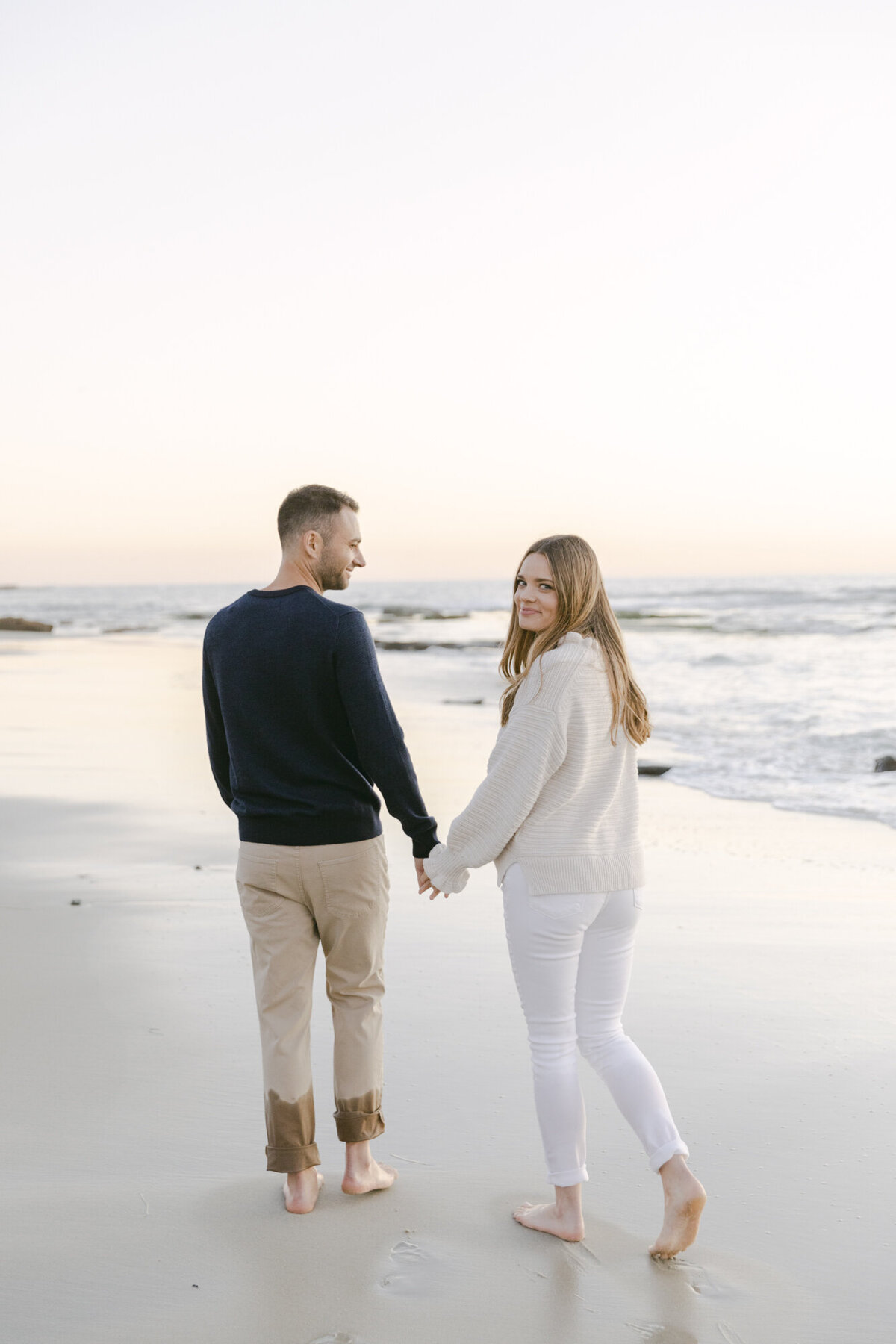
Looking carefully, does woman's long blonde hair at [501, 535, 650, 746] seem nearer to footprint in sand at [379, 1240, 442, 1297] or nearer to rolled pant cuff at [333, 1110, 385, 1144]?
rolled pant cuff at [333, 1110, 385, 1144]

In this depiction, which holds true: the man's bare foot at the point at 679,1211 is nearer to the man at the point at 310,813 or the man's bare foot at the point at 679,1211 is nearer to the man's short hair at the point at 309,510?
the man at the point at 310,813

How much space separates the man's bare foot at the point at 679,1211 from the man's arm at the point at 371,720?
3.46 ft

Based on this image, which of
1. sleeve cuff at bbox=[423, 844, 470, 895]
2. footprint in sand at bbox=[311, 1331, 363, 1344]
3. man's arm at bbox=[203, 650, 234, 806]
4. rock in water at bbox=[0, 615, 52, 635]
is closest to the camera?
footprint in sand at bbox=[311, 1331, 363, 1344]

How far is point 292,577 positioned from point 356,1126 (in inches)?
58.5

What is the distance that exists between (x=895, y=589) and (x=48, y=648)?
51.4 m

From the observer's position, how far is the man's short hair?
9.80 feet

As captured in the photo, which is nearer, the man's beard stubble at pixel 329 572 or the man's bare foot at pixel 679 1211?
the man's bare foot at pixel 679 1211

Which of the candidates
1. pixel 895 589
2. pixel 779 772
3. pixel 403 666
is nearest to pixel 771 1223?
pixel 779 772

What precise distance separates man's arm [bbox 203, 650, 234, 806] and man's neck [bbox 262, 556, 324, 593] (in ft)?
1.08

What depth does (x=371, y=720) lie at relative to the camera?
112 inches

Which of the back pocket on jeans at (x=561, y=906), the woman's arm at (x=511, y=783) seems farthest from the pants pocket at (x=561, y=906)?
the woman's arm at (x=511, y=783)

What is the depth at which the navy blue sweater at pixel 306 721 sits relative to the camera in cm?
285

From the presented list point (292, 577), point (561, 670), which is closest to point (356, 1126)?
point (561, 670)

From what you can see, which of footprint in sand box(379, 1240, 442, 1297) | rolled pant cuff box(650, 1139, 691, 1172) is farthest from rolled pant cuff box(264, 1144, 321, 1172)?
rolled pant cuff box(650, 1139, 691, 1172)
